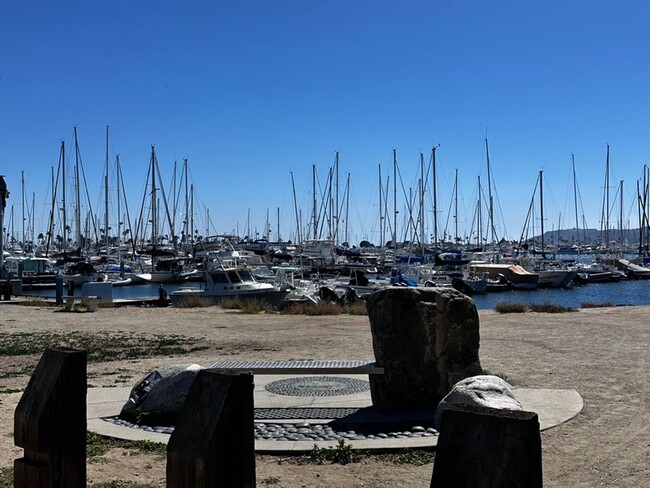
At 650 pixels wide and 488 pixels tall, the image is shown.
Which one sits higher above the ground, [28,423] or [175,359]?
[28,423]

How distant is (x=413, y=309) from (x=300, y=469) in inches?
125

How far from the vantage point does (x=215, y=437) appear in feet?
9.48

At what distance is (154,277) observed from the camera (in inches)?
2977

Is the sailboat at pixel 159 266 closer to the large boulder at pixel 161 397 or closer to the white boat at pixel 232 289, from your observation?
the white boat at pixel 232 289

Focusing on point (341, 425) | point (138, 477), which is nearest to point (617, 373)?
point (341, 425)

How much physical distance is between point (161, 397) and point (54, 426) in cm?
559

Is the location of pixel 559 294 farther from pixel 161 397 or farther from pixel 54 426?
pixel 54 426

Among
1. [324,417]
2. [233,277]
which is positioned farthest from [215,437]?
[233,277]

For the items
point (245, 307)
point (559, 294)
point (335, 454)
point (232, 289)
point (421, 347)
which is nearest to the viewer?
point (335, 454)

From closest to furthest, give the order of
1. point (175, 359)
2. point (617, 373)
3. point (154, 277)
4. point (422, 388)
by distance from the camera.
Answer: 1. point (422, 388)
2. point (617, 373)
3. point (175, 359)
4. point (154, 277)

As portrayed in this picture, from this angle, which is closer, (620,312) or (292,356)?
(292,356)

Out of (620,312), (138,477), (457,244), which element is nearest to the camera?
(138,477)

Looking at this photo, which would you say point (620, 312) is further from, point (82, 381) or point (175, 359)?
point (82, 381)

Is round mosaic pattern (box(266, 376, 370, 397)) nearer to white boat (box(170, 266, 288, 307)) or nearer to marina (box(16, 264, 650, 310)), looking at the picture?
white boat (box(170, 266, 288, 307))
